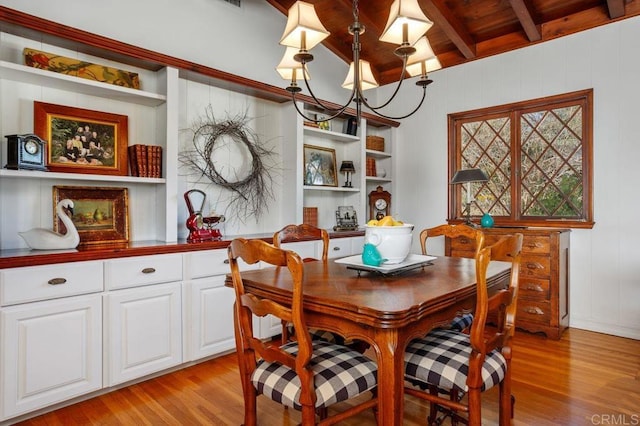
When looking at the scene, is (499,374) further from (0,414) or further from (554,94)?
(554,94)

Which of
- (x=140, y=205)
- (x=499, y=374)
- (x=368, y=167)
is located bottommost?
(x=499, y=374)

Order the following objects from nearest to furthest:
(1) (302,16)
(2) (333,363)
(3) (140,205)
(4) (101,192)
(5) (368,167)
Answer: (2) (333,363) < (1) (302,16) < (4) (101,192) < (3) (140,205) < (5) (368,167)

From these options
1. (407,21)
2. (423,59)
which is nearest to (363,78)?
(423,59)

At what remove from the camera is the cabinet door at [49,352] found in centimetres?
198

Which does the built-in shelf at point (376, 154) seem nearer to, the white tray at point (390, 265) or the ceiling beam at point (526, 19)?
the ceiling beam at point (526, 19)

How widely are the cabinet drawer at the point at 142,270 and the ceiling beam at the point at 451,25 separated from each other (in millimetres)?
2928

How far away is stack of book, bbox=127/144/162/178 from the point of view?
2.75 meters

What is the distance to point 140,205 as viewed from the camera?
9.64ft

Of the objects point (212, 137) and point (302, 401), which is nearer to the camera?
point (302, 401)

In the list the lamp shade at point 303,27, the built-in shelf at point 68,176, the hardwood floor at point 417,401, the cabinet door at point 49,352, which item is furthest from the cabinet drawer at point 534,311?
the cabinet door at point 49,352

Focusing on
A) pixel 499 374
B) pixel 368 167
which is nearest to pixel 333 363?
pixel 499 374

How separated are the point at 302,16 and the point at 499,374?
Answer: 5.92 ft

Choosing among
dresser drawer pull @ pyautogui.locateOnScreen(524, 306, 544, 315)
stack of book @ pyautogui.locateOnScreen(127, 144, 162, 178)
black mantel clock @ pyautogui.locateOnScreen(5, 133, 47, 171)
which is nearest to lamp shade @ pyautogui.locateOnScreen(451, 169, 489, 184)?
dresser drawer pull @ pyautogui.locateOnScreen(524, 306, 544, 315)

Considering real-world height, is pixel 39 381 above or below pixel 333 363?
below
